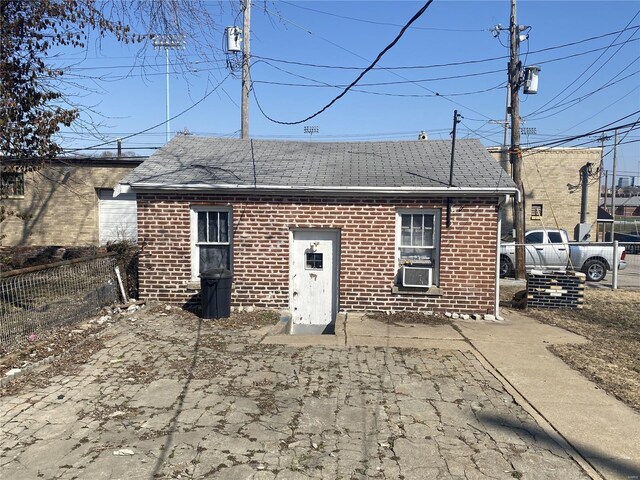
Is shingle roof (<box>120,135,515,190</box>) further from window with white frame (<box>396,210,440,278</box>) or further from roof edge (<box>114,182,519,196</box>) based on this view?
window with white frame (<box>396,210,440,278</box>)

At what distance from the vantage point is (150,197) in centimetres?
984

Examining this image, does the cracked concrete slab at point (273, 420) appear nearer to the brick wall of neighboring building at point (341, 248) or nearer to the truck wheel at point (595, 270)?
the brick wall of neighboring building at point (341, 248)

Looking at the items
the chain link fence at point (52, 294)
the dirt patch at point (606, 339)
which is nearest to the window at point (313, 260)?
the chain link fence at point (52, 294)

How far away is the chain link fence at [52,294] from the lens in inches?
256

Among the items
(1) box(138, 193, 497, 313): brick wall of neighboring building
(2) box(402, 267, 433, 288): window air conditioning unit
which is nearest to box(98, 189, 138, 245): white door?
(1) box(138, 193, 497, 313): brick wall of neighboring building

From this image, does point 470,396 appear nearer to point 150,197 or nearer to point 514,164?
point 150,197

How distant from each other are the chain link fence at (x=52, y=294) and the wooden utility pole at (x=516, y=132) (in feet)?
41.5

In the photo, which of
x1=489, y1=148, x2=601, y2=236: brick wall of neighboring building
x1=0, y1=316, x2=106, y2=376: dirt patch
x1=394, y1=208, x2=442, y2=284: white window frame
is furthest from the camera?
x1=489, y1=148, x2=601, y2=236: brick wall of neighboring building

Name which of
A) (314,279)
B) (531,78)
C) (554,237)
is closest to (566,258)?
(554,237)

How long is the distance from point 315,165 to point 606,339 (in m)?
6.75

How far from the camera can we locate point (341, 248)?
970 centimetres

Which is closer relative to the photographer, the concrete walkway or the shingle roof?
the concrete walkway

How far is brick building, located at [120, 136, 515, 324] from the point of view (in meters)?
9.49

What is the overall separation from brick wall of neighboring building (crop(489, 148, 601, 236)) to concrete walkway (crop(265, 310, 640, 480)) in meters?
19.2
